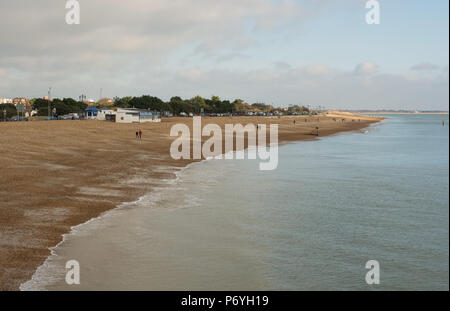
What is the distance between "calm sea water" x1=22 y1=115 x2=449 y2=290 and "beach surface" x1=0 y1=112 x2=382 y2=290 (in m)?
0.77

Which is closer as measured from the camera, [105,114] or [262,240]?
[262,240]

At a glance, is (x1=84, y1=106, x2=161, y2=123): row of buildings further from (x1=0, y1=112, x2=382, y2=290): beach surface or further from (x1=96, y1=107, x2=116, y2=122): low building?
(x1=0, y1=112, x2=382, y2=290): beach surface

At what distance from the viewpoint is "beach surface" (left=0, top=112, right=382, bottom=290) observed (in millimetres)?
13755

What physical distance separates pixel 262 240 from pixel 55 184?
13588 millimetres

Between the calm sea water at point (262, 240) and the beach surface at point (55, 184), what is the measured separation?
0.77 m

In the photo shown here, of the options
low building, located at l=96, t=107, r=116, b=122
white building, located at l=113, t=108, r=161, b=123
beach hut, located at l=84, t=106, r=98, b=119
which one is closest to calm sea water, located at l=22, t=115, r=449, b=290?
white building, located at l=113, t=108, r=161, b=123

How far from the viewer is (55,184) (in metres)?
23.5

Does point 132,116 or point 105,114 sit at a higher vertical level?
point 105,114

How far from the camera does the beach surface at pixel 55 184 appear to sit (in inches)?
542
